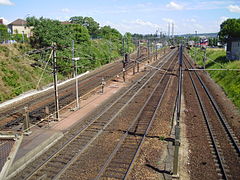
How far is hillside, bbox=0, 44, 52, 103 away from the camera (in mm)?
23312

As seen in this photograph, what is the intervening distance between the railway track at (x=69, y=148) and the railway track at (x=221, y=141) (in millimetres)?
6004

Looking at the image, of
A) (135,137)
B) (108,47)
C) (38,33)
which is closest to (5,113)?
(135,137)

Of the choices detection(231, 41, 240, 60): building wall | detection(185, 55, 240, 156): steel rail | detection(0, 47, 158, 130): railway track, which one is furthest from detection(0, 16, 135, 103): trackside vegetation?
detection(231, 41, 240, 60): building wall

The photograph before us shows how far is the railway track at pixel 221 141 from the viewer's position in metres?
9.93

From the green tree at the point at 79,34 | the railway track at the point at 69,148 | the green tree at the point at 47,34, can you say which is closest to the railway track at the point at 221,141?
the railway track at the point at 69,148

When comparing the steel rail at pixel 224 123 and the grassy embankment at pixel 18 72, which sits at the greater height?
the grassy embankment at pixel 18 72

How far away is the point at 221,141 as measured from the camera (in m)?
12.8

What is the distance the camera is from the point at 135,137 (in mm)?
13219

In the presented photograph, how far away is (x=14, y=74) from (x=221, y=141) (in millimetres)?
21458

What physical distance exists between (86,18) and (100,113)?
69.4 meters

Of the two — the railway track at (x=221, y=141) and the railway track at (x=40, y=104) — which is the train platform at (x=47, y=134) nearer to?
the railway track at (x=40, y=104)

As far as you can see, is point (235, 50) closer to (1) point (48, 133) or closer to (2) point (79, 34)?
(2) point (79, 34)

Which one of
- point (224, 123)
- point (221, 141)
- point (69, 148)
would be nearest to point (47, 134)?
point (69, 148)

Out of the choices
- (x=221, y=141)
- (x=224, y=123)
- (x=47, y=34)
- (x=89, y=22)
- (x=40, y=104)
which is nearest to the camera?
(x=221, y=141)
